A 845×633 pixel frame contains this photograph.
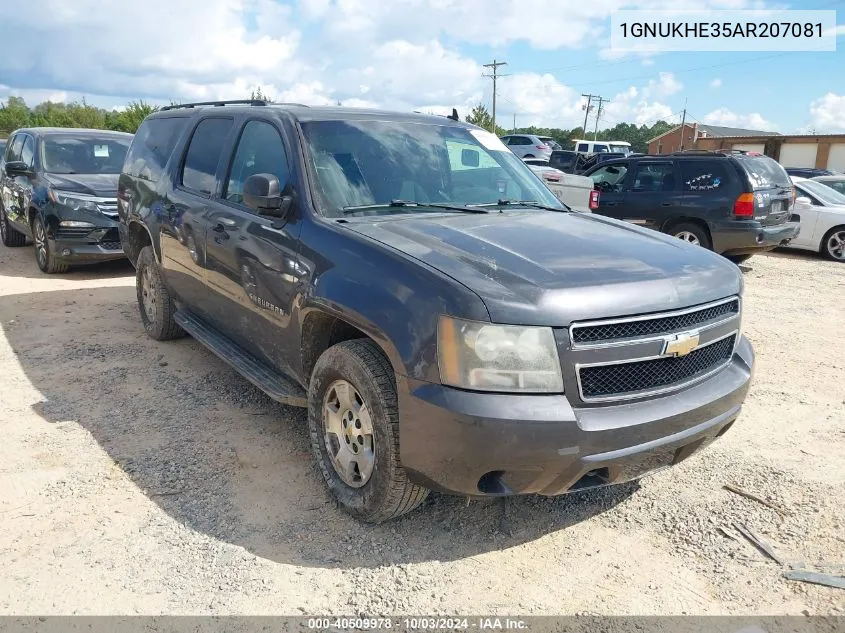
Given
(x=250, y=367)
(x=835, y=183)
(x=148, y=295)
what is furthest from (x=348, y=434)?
(x=835, y=183)

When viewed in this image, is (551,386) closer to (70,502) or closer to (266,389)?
(266,389)

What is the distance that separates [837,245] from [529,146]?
60.6ft

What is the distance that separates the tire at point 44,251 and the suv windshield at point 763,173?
9457 mm

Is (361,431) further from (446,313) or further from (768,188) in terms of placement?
(768,188)

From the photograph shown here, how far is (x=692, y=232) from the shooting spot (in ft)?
32.3

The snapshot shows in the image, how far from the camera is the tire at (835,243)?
11.4m

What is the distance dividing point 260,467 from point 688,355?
232 cm

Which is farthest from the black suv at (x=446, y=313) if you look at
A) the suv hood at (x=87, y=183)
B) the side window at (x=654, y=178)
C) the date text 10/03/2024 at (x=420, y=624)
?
the side window at (x=654, y=178)

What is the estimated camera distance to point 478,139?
445cm

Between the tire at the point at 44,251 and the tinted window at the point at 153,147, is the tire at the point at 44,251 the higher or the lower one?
the lower one

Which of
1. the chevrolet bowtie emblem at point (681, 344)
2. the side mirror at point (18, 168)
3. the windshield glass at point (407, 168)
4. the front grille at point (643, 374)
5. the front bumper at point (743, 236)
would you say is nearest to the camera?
the front grille at point (643, 374)

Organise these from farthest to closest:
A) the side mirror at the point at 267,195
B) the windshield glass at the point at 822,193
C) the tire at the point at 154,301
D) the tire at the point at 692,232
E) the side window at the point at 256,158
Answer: the windshield glass at the point at 822,193, the tire at the point at 692,232, the tire at the point at 154,301, the side window at the point at 256,158, the side mirror at the point at 267,195

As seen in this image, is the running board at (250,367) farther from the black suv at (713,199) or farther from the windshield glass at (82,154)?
the black suv at (713,199)

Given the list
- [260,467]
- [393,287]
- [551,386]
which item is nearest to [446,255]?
[393,287]
